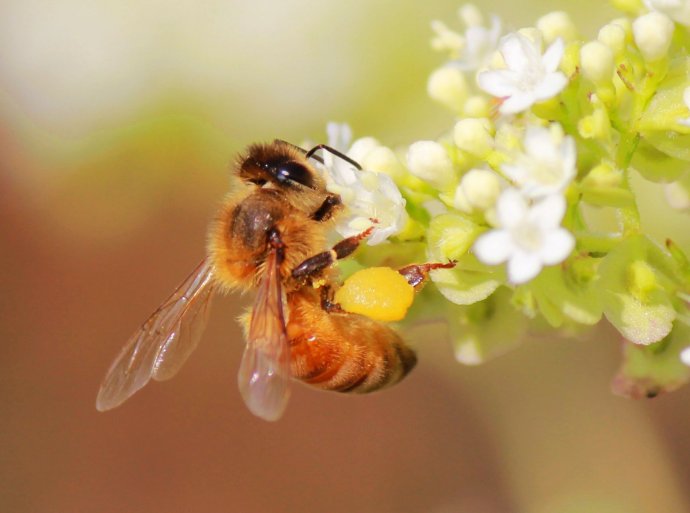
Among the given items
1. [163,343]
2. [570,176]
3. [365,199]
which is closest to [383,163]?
[365,199]

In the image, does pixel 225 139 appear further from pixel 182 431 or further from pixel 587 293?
pixel 587 293

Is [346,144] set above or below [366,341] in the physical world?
above

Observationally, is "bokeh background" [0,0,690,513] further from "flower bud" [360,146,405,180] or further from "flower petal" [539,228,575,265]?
"flower petal" [539,228,575,265]

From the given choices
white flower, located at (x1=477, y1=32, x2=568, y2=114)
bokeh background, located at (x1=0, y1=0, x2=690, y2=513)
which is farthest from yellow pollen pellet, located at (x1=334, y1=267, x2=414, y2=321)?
bokeh background, located at (x1=0, y1=0, x2=690, y2=513)

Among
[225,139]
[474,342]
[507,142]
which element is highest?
[507,142]

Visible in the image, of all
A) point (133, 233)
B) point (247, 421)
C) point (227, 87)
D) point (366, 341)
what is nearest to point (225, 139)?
point (227, 87)

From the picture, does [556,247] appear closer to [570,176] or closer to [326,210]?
[570,176]
